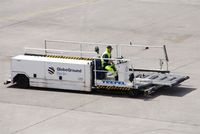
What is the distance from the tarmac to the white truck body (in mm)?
364

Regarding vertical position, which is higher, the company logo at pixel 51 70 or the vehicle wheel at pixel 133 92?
the company logo at pixel 51 70

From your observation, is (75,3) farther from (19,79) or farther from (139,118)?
(139,118)

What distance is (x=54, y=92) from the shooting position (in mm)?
31000

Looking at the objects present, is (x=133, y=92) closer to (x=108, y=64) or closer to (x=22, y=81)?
(x=108, y=64)

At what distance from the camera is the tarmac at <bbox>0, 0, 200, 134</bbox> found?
87.0 ft

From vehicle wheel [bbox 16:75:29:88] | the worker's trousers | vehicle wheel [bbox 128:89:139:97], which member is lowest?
vehicle wheel [bbox 128:89:139:97]

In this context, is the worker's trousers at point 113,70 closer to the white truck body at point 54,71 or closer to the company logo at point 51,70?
the white truck body at point 54,71

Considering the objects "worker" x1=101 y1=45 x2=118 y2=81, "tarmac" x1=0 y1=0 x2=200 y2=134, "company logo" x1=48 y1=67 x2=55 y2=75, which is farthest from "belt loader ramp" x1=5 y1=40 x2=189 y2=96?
"tarmac" x1=0 y1=0 x2=200 y2=134

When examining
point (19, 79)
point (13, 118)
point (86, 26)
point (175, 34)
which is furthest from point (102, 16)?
point (13, 118)

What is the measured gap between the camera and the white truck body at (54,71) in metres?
30.5

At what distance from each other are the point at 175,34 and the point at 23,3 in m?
13.5

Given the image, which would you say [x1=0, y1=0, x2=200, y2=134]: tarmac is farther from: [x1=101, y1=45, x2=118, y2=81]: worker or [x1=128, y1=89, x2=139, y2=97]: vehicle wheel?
[x1=101, y1=45, x2=118, y2=81]: worker

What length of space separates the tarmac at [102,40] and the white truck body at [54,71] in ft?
1.19

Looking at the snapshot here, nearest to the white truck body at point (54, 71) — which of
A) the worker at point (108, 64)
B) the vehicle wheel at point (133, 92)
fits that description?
the worker at point (108, 64)
